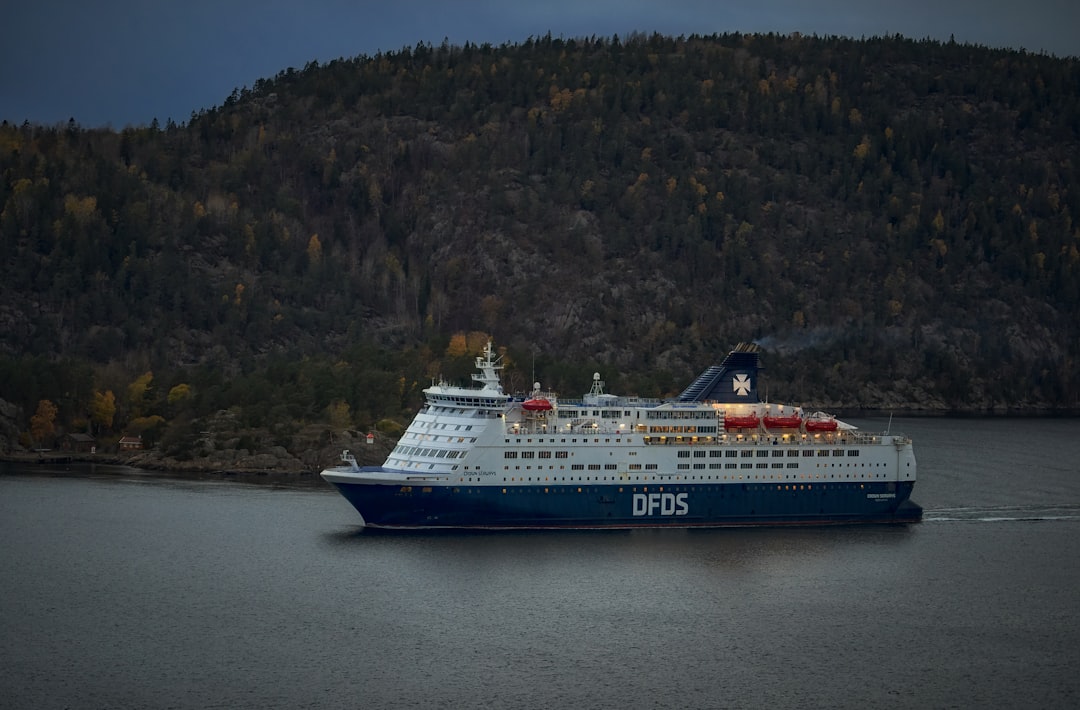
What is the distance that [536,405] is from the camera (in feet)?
240

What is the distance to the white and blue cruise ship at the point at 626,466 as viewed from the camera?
71875 mm

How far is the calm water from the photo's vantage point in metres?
50.6

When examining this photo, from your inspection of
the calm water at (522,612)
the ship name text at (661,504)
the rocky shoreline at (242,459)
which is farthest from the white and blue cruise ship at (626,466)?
the rocky shoreline at (242,459)

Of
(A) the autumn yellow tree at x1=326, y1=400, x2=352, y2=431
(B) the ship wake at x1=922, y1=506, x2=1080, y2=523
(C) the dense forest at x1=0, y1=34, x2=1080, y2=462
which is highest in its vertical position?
(C) the dense forest at x1=0, y1=34, x2=1080, y2=462

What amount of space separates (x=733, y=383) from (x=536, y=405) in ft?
38.7

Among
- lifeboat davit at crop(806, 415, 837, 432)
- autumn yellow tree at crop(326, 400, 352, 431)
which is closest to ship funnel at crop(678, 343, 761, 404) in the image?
lifeboat davit at crop(806, 415, 837, 432)

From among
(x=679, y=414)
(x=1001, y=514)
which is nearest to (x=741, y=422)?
(x=679, y=414)

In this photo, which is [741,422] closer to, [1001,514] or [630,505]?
[630,505]

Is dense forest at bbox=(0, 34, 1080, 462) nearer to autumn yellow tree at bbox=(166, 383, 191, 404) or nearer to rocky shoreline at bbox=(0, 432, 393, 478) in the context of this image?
autumn yellow tree at bbox=(166, 383, 191, 404)

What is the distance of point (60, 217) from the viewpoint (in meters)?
164

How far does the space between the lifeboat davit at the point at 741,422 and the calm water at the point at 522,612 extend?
533 cm

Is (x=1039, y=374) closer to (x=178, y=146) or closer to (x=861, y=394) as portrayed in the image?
(x=861, y=394)

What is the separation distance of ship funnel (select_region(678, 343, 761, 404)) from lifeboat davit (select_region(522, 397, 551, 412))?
8.78 meters

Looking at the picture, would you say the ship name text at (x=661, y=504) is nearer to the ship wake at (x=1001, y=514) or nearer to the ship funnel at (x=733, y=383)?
the ship funnel at (x=733, y=383)
